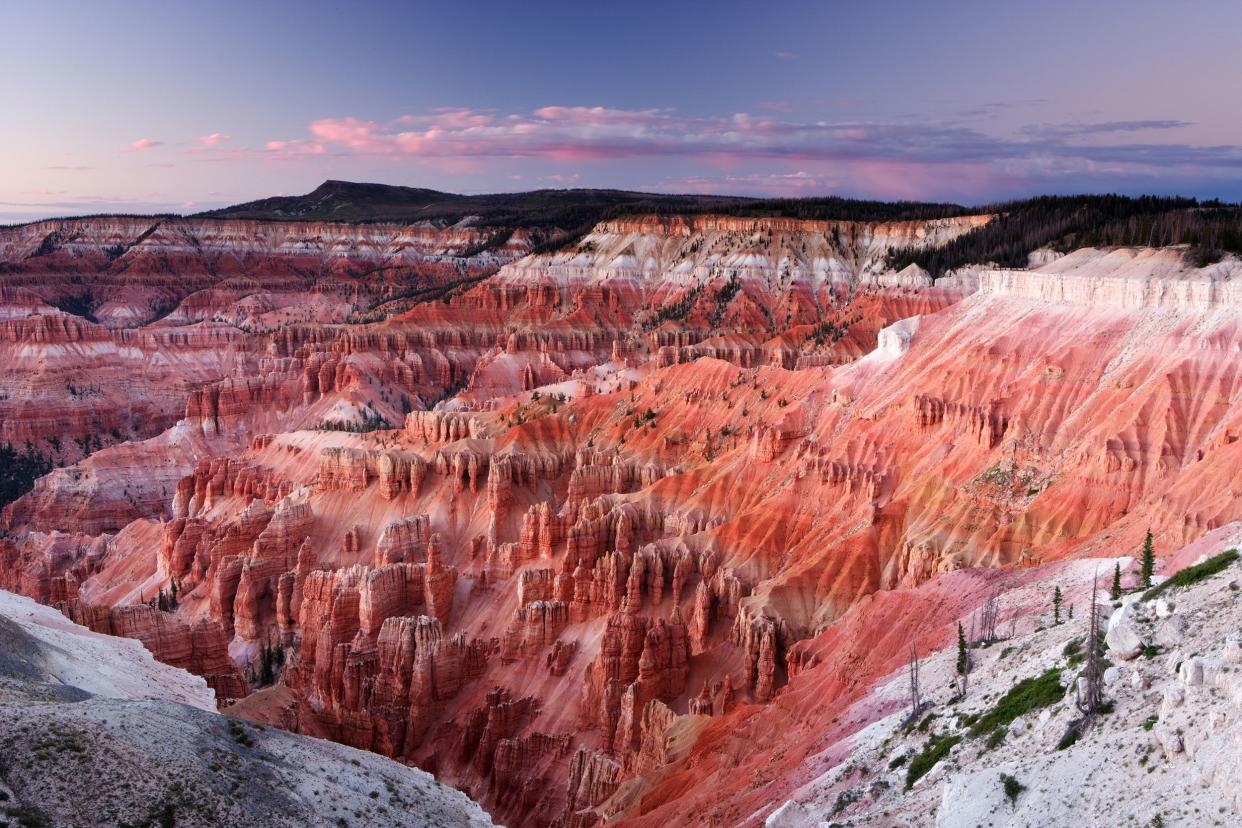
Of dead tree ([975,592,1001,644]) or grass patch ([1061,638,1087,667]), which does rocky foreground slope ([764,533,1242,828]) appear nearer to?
grass patch ([1061,638,1087,667])

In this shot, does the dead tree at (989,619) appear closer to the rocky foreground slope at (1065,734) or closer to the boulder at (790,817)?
the rocky foreground slope at (1065,734)

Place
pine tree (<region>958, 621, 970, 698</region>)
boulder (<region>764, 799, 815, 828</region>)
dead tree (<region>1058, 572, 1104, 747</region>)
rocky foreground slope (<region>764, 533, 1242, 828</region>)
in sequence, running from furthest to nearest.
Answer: pine tree (<region>958, 621, 970, 698</region>)
boulder (<region>764, 799, 815, 828</region>)
dead tree (<region>1058, 572, 1104, 747</region>)
rocky foreground slope (<region>764, 533, 1242, 828</region>)

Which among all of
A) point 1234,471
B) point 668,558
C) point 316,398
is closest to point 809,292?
point 316,398

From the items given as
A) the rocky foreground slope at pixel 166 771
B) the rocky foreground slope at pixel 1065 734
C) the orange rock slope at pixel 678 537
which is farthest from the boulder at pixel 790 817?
the rocky foreground slope at pixel 166 771

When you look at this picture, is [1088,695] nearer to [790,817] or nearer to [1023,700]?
[1023,700]

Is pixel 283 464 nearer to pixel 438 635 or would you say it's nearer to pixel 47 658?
pixel 438 635

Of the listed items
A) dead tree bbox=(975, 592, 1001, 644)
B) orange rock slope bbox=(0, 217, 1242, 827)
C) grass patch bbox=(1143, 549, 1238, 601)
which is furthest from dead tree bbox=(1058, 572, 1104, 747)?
orange rock slope bbox=(0, 217, 1242, 827)
